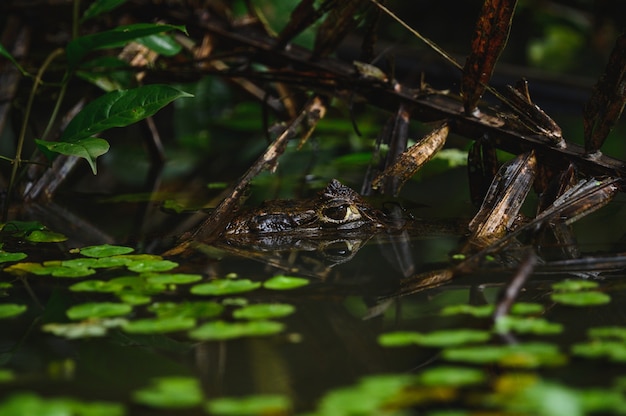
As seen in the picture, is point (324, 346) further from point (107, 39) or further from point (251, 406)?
point (107, 39)

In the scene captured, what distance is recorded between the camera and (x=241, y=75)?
7.55 feet

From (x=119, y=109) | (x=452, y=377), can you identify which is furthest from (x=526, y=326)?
(x=119, y=109)

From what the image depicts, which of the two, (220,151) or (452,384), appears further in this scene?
(220,151)

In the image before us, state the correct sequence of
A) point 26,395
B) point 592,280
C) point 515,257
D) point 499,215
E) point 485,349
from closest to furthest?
point 26,395
point 485,349
point 592,280
point 515,257
point 499,215

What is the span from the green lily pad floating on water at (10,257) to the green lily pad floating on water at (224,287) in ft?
1.59

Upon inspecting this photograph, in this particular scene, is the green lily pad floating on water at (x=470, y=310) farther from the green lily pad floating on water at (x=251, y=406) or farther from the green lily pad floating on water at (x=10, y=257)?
the green lily pad floating on water at (x=10, y=257)

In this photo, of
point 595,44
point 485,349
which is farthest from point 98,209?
point 595,44

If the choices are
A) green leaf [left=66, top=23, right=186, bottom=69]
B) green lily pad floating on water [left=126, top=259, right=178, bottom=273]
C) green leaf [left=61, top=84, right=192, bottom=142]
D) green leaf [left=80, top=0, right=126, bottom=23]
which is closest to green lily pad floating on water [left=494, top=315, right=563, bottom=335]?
green lily pad floating on water [left=126, top=259, right=178, bottom=273]

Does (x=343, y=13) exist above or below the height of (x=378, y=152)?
above

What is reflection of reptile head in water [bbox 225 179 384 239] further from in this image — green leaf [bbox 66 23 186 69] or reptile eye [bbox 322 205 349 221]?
green leaf [bbox 66 23 186 69]

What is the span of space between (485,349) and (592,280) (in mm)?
467

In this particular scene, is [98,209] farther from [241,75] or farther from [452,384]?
[452,384]

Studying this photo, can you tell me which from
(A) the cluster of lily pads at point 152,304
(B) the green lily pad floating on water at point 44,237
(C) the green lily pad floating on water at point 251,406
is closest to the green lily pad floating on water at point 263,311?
(A) the cluster of lily pads at point 152,304

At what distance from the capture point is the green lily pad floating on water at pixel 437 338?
1.07m
